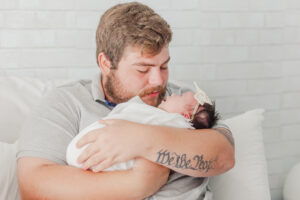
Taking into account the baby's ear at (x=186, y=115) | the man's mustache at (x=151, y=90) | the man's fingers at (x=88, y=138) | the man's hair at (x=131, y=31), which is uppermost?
the man's hair at (x=131, y=31)

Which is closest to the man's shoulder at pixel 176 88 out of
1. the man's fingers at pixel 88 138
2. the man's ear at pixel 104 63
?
the man's ear at pixel 104 63

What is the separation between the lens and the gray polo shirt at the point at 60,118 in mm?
1455

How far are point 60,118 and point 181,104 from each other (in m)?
0.48

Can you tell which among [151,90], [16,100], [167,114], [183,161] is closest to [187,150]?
[183,161]

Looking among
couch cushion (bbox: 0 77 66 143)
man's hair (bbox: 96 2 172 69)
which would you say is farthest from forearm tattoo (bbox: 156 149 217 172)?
couch cushion (bbox: 0 77 66 143)

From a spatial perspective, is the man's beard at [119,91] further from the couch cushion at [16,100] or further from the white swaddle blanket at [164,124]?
the couch cushion at [16,100]

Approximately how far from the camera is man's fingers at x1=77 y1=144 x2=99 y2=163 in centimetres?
129

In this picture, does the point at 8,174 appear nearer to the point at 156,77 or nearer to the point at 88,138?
the point at 88,138

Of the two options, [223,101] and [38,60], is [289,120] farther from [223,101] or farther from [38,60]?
[38,60]

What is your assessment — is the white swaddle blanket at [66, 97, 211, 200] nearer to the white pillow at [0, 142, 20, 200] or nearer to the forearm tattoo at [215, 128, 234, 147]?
the forearm tattoo at [215, 128, 234, 147]

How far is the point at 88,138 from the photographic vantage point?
4.31 feet

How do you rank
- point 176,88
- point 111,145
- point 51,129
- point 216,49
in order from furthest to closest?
point 216,49
point 176,88
point 51,129
point 111,145

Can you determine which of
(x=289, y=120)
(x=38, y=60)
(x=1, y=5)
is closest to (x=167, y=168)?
(x=38, y=60)

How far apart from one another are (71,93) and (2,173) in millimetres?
440
